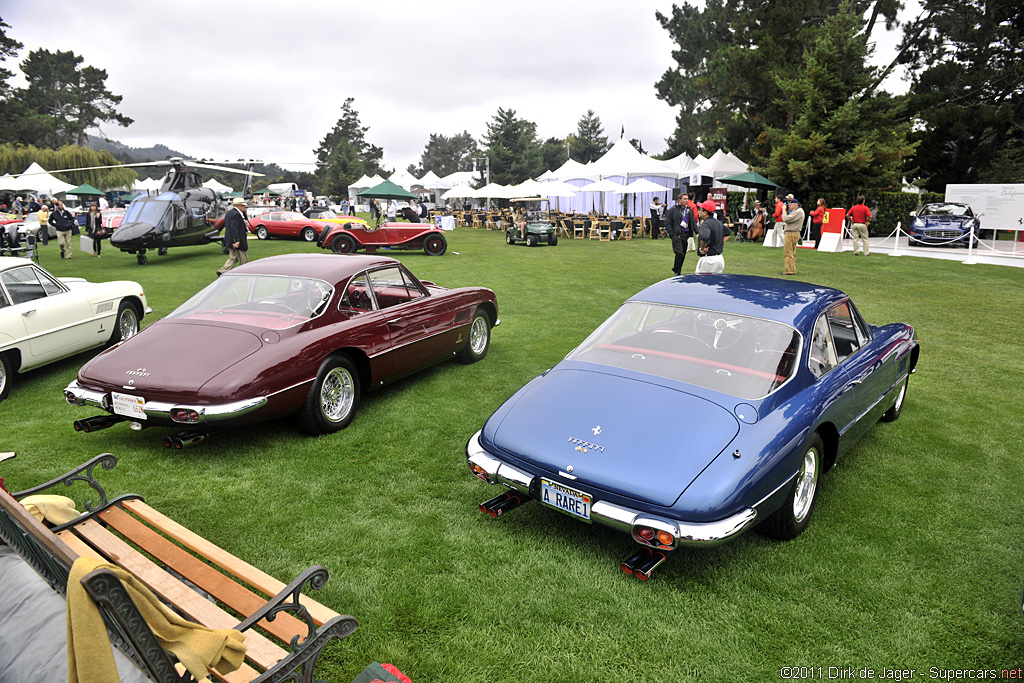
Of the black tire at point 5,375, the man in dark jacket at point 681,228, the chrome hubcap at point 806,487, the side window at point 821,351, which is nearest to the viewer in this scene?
the chrome hubcap at point 806,487

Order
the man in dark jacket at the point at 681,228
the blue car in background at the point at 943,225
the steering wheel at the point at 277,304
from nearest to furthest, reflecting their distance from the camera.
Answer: the steering wheel at the point at 277,304 < the man in dark jacket at the point at 681,228 < the blue car in background at the point at 943,225

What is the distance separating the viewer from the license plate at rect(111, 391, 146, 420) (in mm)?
4539

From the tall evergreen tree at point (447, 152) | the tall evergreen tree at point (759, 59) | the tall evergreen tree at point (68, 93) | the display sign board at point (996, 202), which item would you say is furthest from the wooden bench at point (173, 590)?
the tall evergreen tree at point (447, 152)

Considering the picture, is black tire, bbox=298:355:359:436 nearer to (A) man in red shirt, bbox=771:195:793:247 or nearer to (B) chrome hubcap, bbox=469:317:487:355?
(B) chrome hubcap, bbox=469:317:487:355

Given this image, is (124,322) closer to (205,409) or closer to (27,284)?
(27,284)

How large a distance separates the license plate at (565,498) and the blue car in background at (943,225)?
2278cm

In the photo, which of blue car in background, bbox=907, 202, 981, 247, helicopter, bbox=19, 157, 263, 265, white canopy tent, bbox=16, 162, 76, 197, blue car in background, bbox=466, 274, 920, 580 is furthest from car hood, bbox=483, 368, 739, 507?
white canopy tent, bbox=16, 162, 76, 197

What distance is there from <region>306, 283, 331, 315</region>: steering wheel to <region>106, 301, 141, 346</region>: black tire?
3896mm

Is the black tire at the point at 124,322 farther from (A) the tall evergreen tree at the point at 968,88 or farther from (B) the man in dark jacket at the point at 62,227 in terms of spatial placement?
(A) the tall evergreen tree at the point at 968,88

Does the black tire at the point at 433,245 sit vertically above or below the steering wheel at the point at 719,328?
below

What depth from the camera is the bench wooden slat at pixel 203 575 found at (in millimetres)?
2455

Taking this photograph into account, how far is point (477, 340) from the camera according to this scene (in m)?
7.77

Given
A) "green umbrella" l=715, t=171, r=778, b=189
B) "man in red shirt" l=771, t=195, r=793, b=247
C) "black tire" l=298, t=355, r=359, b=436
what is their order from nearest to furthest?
"black tire" l=298, t=355, r=359, b=436 < "man in red shirt" l=771, t=195, r=793, b=247 < "green umbrella" l=715, t=171, r=778, b=189

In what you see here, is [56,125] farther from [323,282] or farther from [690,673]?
[690,673]
